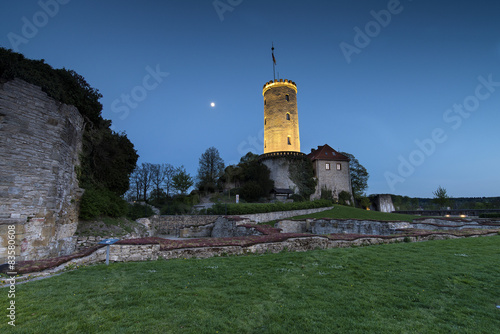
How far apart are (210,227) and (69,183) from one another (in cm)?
1333

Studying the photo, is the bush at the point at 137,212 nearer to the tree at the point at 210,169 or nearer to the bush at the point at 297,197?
the tree at the point at 210,169

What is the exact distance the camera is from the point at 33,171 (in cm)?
1016

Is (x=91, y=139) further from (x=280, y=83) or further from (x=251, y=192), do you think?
(x=280, y=83)

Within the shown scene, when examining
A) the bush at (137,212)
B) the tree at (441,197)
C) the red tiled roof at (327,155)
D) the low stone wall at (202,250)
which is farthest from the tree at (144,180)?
the tree at (441,197)

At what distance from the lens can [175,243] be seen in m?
9.03

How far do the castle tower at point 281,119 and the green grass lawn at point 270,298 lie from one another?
3582 centimetres

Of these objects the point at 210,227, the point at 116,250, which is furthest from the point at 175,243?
the point at 210,227

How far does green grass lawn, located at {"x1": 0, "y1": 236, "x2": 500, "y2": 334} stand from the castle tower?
3582cm

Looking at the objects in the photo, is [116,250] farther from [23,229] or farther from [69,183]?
[69,183]

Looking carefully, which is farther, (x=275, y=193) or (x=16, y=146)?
(x=275, y=193)

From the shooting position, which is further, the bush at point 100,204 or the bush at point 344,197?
the bush at point 344,197

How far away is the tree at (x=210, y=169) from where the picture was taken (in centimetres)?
4280

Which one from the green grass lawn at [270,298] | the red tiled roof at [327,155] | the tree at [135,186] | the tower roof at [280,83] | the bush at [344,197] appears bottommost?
the green grass lawn at [270,298]

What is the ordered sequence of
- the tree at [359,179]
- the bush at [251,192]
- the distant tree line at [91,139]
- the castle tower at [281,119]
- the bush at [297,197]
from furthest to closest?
the tree at [359,179]
the castle tower at [281,119]
the bush at [297,197]
the bush at [251,192]
the distant tree line at [91,139]
